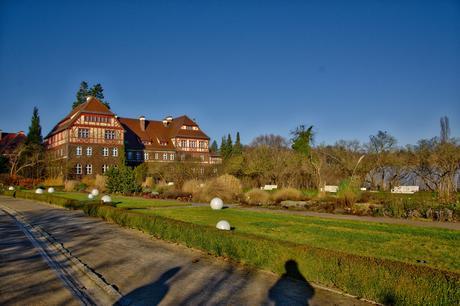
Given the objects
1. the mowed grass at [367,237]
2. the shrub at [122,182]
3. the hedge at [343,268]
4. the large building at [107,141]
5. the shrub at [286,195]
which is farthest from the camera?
the large building at [107,141]

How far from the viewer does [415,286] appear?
590cm

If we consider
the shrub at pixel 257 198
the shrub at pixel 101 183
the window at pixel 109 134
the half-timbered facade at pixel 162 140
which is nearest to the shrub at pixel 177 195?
the shrub at pixel 257 198

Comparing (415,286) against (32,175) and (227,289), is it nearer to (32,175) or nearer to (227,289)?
(227,289)

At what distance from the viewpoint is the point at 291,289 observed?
729 cm

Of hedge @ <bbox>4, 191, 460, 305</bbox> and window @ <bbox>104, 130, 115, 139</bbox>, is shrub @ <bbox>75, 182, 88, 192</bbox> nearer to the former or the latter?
window @ <bbox>104, 130, 115, 139</bbox>

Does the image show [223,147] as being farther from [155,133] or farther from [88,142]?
[88,142]

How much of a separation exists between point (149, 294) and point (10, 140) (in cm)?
7704

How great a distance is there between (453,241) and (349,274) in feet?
20.0

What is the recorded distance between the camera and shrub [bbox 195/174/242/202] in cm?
2734

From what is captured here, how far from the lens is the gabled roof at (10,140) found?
68562 mm

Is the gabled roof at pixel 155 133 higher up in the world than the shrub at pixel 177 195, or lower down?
higher up

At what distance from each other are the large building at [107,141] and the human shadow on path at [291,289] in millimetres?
35638

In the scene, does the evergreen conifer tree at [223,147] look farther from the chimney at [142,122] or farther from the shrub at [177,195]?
the shrub at [177,195]

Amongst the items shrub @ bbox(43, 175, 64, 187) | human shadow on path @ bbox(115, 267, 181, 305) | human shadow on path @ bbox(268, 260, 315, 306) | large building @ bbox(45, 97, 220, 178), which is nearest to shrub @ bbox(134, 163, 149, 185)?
large building @ bbox(45, 97, 220, 178)
